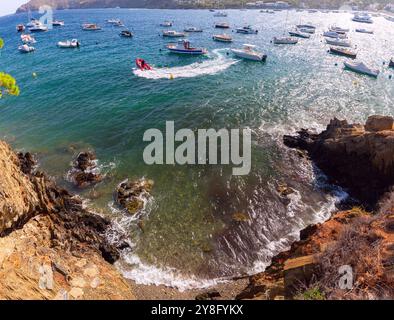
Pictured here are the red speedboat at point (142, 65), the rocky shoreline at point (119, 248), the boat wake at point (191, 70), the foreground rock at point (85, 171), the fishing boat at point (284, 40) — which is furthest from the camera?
the fishing boat at point (284, 40)

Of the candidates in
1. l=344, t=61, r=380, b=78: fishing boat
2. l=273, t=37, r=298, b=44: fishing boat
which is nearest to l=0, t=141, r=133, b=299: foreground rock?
l=344, t=61, r=380, b=78: fishing boat

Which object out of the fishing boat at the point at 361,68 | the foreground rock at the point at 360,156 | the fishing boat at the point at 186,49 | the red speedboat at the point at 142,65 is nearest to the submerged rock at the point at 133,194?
the foreground rock at the point at 360,156

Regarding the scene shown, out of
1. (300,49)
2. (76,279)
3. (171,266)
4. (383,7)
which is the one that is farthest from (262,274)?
(383,7)

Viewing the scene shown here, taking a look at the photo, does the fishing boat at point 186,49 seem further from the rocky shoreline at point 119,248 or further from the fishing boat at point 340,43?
the rocky shoreline at point 119,248

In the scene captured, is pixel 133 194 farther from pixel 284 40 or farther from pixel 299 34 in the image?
pixel 299 34

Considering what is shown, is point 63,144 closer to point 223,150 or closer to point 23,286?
point 223,150

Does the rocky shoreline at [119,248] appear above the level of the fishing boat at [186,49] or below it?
below

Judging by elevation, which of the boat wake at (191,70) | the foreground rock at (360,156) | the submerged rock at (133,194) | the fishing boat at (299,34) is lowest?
the submerged rock at (133,194)

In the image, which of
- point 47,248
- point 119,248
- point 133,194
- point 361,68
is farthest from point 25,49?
point 361,68
